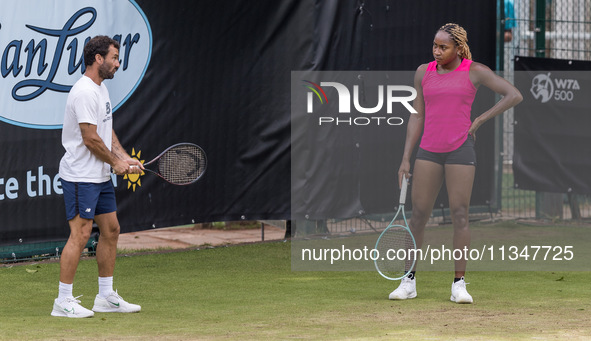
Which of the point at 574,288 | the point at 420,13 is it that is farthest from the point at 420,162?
the point at 420,13

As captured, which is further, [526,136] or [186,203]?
[526,136]

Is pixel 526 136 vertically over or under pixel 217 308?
over

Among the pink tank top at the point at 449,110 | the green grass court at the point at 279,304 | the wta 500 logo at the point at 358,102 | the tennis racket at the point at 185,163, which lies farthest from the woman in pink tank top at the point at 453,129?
the wta 500 logo at the point at 358,102

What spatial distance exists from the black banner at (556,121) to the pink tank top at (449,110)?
15.1ft

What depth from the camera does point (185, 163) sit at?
7320mm

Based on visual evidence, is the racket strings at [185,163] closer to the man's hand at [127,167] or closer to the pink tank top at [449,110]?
the man's hand at [127,167]

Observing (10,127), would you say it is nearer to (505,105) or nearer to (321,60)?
(321,60)

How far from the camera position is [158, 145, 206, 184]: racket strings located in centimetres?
729

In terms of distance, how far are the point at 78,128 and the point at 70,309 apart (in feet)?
3.68

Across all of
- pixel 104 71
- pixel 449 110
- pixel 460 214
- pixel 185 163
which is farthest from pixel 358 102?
pixel 104 71

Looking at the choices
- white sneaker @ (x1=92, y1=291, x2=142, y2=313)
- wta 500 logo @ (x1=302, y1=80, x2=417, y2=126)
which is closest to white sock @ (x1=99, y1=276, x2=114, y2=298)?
white sneaker @ (x1=92, y1=291, x2=142, y2=313)

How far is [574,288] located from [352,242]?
302cm

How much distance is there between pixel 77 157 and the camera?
19.8 feet

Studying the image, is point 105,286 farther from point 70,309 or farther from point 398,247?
point 398,247
